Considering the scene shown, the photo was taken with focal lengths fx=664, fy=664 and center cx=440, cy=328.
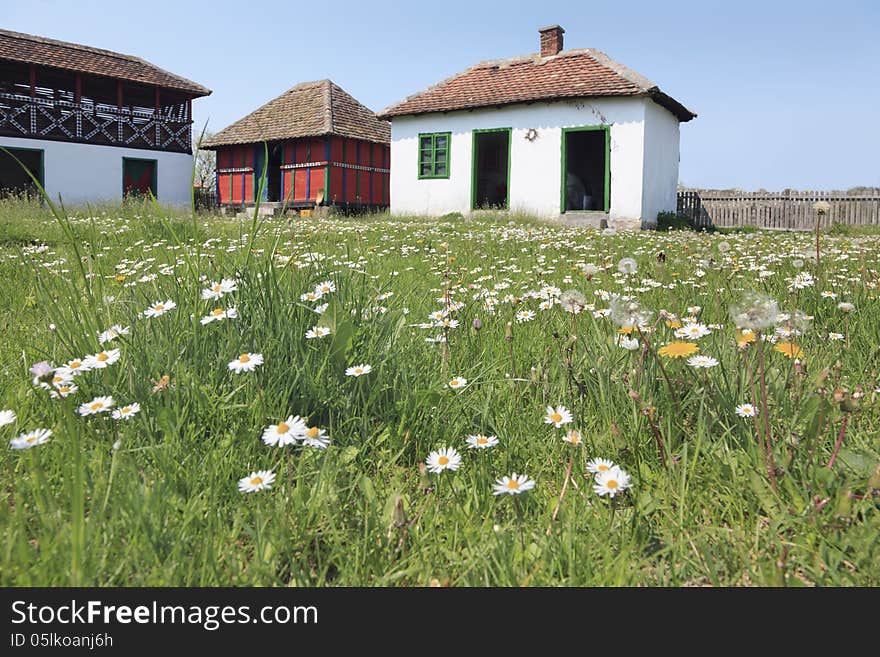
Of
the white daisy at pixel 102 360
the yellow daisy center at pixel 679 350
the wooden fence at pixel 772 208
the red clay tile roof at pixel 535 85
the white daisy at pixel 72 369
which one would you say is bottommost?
the white daisy at pixel 72 369

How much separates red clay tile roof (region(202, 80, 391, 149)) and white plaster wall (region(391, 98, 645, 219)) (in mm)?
4293

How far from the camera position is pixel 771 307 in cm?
166

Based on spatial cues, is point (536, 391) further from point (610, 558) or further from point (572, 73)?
point (572, 73)

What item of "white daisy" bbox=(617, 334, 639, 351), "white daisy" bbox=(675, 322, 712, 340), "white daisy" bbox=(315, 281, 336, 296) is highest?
"white daisy" bbox=(315, 281, 336, 296)

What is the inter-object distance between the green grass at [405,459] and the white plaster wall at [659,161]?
577 inches

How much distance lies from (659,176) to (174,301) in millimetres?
17204

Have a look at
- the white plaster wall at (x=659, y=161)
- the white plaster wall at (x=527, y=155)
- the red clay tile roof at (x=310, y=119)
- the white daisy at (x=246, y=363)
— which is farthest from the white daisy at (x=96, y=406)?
the red clay tile roof at (x=310, y=119)

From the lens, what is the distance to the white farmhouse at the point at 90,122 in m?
24.3

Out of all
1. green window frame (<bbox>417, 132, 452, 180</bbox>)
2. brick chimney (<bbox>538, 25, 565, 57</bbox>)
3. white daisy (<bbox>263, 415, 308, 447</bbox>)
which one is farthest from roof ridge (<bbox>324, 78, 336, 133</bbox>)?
white daisy (<bbox>263, 415, 308, 447</bbox>)

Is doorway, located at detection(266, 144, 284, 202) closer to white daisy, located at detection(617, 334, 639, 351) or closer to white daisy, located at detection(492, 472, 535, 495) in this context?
white daisy, located at detection(617, 334, 639, 351)

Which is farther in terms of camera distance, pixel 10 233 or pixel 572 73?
pixel 572 73

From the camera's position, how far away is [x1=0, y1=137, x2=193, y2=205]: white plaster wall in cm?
2447

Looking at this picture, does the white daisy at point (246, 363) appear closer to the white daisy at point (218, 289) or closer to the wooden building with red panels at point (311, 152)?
the white daisy at point (218, 289)
